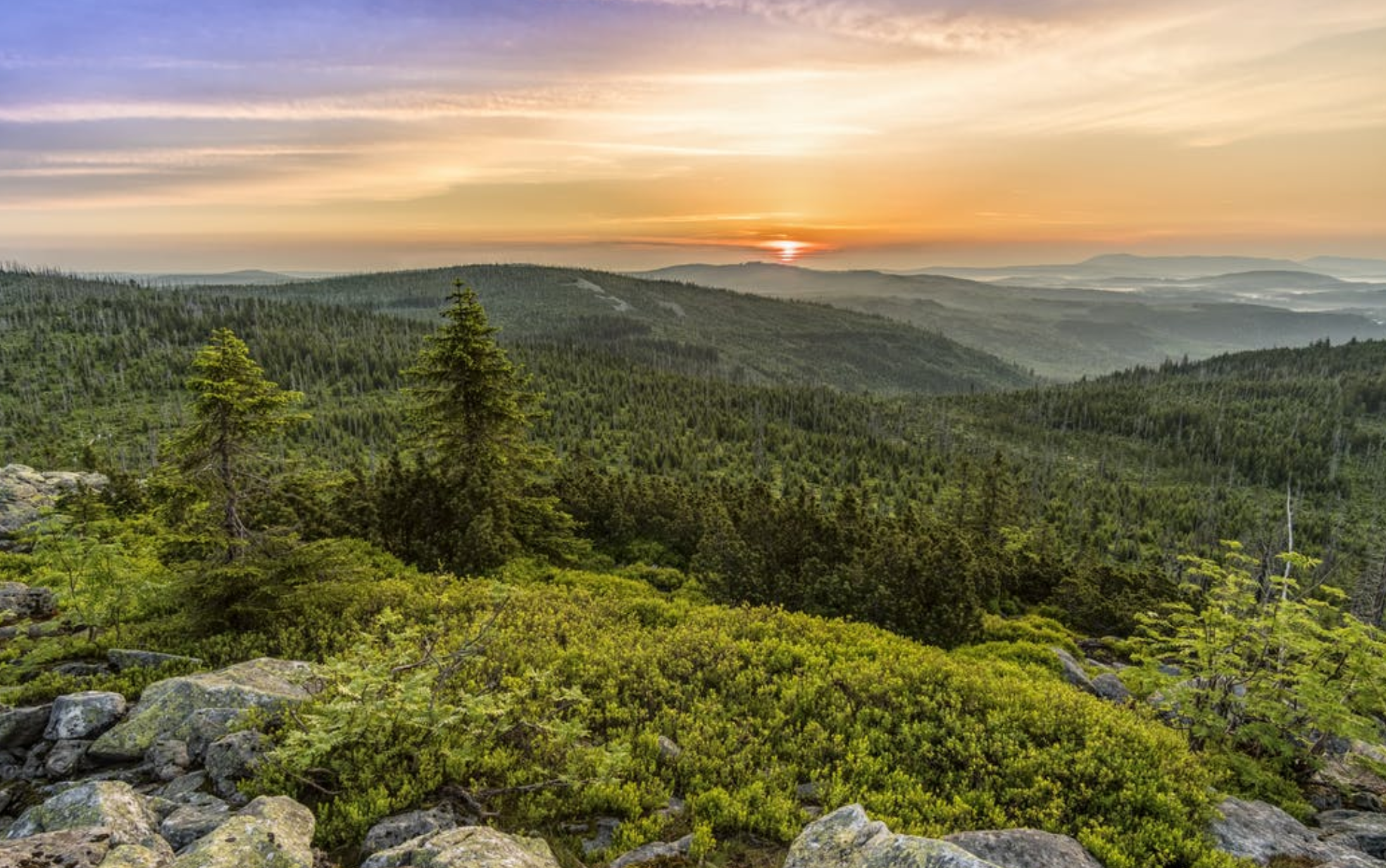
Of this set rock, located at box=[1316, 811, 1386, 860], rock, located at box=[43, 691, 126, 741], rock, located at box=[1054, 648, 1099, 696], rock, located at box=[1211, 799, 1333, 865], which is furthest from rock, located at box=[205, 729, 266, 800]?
rock, located at box=[1054, 648, 1099, 696]

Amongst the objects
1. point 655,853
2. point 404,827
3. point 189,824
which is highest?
point 189,824

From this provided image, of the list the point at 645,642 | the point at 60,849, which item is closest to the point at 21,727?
the point at 60,849

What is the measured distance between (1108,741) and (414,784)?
11.1 metres

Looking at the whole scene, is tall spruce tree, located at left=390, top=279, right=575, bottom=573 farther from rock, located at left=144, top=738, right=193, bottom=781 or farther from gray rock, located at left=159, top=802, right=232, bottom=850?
gray rock, located at left=159, top=802, right=232, bottom=850

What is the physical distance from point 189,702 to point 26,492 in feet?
96.0

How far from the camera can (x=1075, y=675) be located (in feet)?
59.1

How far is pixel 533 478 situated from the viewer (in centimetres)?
2709

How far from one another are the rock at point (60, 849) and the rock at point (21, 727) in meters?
5.03

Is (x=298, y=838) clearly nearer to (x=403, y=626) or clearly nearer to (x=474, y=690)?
(x=474, y=690)

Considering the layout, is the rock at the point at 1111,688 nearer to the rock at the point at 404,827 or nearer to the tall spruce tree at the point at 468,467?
the rock at the point at 404,827

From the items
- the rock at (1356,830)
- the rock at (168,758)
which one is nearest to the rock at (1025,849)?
the rock at (1356,830)

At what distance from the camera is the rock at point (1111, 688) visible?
17.9 metres

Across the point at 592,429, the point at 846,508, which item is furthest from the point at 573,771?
the point at 592,429

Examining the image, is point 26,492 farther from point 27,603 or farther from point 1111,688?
point 1111,688
